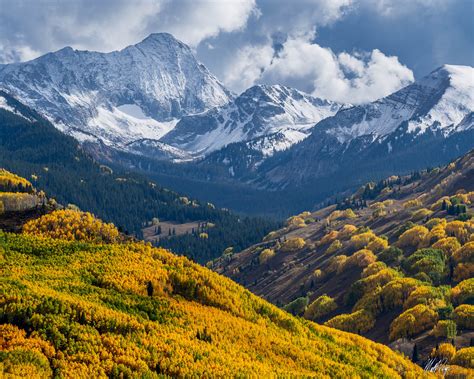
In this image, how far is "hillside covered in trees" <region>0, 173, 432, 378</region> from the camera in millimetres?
50625

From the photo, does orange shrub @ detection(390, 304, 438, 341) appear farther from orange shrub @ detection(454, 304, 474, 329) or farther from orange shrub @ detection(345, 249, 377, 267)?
orange shrub @ detection(345, 249, 377, 267)

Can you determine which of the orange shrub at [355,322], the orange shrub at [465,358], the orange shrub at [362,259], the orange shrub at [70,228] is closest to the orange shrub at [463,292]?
the orange shrub at [355,322]

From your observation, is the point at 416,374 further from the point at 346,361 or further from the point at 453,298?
the point at 453,298

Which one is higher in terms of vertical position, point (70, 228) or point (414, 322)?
point (70, 228)

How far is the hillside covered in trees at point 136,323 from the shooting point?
166ft

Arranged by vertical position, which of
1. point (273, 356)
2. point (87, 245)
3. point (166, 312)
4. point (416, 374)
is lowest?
point (416, 374)

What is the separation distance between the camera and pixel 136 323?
59.0 meters

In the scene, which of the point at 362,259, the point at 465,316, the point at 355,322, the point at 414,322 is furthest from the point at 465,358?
the point at 362,259

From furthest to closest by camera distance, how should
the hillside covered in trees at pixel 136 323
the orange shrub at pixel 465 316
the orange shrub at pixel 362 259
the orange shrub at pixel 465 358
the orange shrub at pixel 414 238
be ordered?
the orange shrub at pixel 414 238, the orange shrub at pixel 362 259, the orange shrub at pixel 465 316, the orange shrub at pixel 465 358, the hillside covered in trees at pixel 136 323

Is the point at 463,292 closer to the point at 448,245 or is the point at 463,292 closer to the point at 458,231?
the point at 448,245

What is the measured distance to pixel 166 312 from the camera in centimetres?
6612

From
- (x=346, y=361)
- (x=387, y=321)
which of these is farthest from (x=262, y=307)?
(x=387, y=321)

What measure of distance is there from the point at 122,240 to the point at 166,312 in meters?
35.5

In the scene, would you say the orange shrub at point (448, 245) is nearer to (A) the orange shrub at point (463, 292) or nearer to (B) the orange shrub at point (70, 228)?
(A) the orange shrub at point (463, 292)
